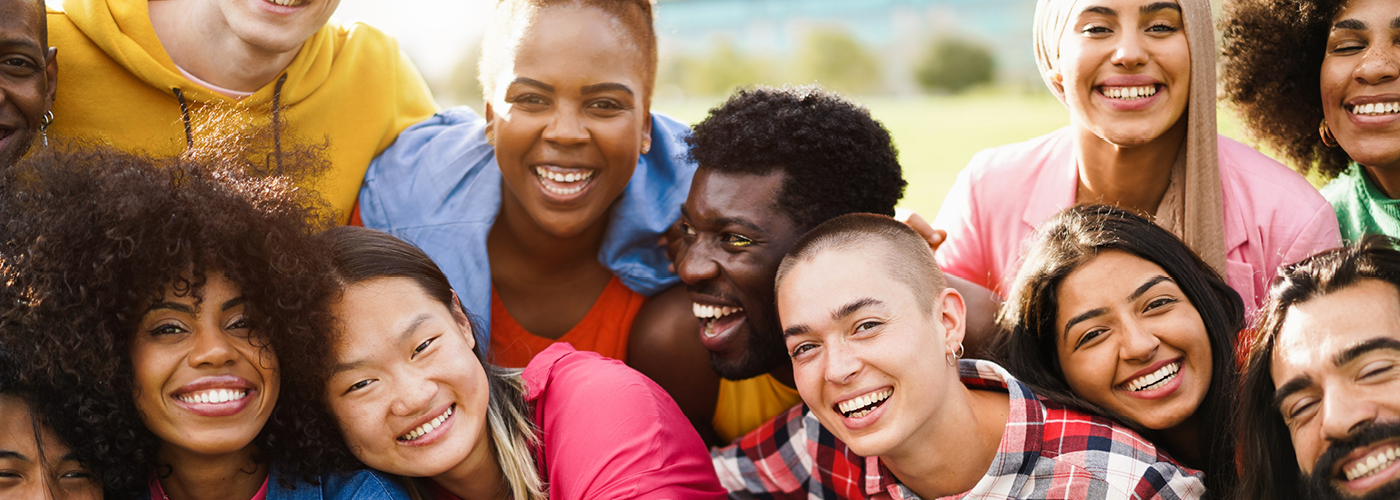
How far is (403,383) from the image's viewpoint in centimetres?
312

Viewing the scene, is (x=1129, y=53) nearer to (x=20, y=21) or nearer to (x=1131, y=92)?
(x=1131, y=92)

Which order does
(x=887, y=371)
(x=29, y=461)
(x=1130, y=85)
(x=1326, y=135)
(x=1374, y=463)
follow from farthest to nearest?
(x=1326, y=135)
(x=1130, y=85)
(x=887, y=371)
(x=29, y=461)
(x=1374, y=463)

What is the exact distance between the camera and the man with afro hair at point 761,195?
372 centimetres

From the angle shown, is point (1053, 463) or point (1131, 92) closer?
point (1053, 463)

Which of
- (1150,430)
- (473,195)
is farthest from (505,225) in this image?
(1150,430)

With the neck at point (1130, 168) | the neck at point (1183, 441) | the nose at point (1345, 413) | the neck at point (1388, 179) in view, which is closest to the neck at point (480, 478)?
the neck at point (1183, 441)

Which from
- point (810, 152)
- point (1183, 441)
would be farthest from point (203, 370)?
point (1183, 441)

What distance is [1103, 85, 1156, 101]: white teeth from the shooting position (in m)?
3.87

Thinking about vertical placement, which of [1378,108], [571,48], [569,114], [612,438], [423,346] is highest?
[571,48]

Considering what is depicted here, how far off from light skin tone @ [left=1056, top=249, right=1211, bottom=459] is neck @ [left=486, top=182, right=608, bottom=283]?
1955 millimetres

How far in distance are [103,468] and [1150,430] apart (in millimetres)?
3076

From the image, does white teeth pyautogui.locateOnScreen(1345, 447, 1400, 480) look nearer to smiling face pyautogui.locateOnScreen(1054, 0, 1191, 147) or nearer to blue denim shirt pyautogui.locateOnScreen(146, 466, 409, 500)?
smiling face pyautogui.locateOnScreen(1054, 0, 1191, 147)

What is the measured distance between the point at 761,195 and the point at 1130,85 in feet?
4.62

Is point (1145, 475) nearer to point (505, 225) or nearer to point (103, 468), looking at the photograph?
point (505, 225)
